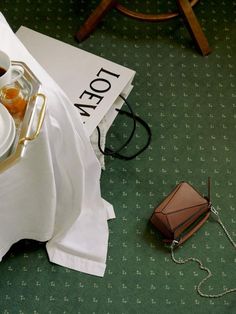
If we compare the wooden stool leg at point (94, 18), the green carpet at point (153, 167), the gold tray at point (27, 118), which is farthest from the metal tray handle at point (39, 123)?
the wooden stool leg at point (94, 18)

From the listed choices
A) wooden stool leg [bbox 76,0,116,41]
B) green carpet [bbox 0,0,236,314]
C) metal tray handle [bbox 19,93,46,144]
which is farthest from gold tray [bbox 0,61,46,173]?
wooden stool leg [bbox 76,0,116,41]

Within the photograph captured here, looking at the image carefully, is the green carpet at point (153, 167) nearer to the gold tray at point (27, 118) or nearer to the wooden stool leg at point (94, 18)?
the wooden stool leg at point (94, 18)

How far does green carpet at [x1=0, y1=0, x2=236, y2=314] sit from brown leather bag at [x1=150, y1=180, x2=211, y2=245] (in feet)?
0.15

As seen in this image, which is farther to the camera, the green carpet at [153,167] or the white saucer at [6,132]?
the green carpet at [153,167]

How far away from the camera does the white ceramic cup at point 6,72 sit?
0.92 meters

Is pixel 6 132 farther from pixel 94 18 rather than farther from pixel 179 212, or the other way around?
pixel 94 18

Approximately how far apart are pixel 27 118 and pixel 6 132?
0.06m

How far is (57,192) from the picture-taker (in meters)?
1.29

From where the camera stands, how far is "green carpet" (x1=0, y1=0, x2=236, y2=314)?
1424 mm

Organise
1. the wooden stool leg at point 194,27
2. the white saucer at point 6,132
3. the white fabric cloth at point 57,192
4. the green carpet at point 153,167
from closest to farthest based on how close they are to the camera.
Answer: the white saucer at point 6,132
the white fabric cloth at point 57,192
the green carpet at point 153,167
the wooden stool leg at point 194,27

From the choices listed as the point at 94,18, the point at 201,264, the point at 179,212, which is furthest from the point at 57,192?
the point at 94,18

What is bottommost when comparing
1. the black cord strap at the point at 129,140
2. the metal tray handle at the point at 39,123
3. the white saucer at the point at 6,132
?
the black cord strap at the point at 129,140

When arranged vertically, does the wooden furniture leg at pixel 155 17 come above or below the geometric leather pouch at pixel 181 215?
above

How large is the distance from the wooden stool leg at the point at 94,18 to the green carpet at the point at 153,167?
39mm
